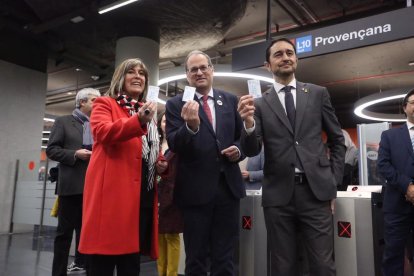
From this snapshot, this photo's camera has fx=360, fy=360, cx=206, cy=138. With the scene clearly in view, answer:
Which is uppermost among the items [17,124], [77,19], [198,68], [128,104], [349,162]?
[77,19]

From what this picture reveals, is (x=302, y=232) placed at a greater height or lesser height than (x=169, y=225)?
greater

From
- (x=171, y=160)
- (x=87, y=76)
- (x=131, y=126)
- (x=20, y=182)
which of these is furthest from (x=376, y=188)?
(x=87, y=76)

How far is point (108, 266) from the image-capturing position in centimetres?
180

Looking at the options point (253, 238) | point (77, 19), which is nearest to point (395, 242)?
point (253, 238)

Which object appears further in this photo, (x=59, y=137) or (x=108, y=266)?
(x=59, y=137)

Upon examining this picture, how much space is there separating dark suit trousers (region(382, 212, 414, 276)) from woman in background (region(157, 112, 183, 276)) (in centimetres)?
162

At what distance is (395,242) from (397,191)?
1.25 ft

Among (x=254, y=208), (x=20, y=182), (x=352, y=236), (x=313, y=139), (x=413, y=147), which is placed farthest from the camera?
(x=20, y=182)

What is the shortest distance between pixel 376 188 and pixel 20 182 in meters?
7.01

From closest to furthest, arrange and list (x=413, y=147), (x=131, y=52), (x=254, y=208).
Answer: (x=413, y=147), (x=254, y=208), (x=131, y=52)

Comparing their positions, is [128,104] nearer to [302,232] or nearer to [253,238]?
[302,232]

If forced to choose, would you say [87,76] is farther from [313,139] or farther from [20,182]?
[313,139]

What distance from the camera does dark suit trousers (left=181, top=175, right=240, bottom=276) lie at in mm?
1945

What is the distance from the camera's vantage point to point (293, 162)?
1885 mm
